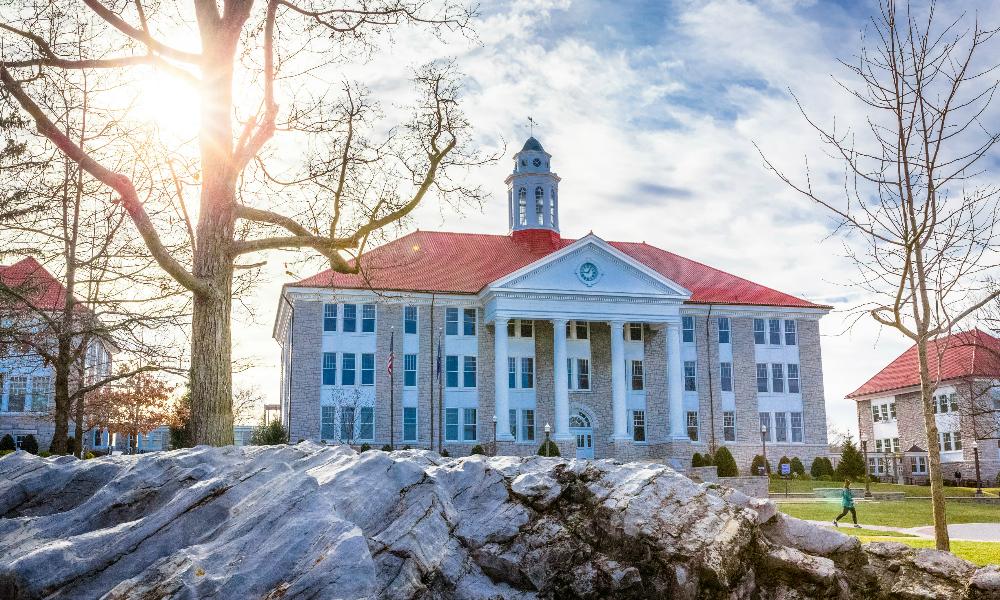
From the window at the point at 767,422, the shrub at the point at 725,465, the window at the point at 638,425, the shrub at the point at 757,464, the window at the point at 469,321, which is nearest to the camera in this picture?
the shrub at the point at 725,465

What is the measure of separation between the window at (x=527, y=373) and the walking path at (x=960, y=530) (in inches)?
885

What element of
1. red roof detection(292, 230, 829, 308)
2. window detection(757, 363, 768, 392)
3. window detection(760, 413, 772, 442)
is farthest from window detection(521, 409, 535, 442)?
window detection(757, 363, 768, 392)

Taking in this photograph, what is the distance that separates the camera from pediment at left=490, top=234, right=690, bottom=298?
44688mm

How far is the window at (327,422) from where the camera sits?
42.6 m

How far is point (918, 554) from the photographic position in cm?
1132

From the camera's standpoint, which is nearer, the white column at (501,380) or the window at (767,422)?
the white column at (501,380)

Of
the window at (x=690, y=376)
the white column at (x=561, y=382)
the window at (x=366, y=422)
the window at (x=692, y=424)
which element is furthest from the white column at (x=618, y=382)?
the window at (x=366, y=422)

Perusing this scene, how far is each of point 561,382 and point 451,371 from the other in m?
6.17

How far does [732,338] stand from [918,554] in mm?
40468

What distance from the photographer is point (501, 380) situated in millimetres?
43625

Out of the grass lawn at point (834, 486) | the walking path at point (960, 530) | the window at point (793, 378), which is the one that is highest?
the window at point (793, 378)

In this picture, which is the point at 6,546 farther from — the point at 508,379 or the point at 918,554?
the point at 508,379

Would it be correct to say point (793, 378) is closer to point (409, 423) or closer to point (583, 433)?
point (583, 433)

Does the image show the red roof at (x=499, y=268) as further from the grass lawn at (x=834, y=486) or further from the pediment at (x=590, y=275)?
the grass lawn at (x=834, y=486)
